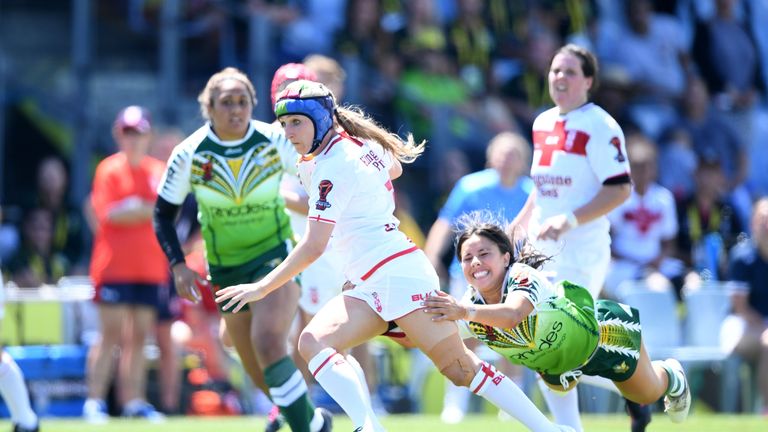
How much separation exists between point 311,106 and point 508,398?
1.64 metres

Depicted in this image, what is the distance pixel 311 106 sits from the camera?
21.3ft

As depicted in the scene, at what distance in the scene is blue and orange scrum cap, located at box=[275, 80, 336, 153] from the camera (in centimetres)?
648

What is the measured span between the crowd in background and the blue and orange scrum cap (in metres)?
5.74

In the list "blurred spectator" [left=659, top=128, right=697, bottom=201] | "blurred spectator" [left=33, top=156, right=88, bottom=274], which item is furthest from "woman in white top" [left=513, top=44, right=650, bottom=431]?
"blurred spectator" [left=659, top=128, right=697, bottom=201]

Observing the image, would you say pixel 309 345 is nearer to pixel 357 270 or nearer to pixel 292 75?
pixel 357 270

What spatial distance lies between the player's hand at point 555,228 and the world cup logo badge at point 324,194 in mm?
1600

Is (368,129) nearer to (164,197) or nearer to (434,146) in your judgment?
(164,197)

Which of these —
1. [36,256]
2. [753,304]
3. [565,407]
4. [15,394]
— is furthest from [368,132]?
[36,256]

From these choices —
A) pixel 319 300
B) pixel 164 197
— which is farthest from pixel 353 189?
pixel 319 300

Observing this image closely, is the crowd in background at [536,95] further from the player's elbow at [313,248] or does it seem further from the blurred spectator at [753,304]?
the player's elbow at [313,248]

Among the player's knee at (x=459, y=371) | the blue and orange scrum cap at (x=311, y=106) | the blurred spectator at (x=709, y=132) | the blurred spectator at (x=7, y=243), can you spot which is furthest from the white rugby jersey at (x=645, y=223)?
the blue and orange scrum cap at (x=311, y=106)

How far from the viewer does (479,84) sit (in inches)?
600

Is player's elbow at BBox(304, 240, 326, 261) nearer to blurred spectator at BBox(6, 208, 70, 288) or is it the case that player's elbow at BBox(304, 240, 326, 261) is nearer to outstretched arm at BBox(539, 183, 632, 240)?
outstretched arm at BBox(539, 183, 632, 240)

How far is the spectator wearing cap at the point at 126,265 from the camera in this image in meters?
11.0
